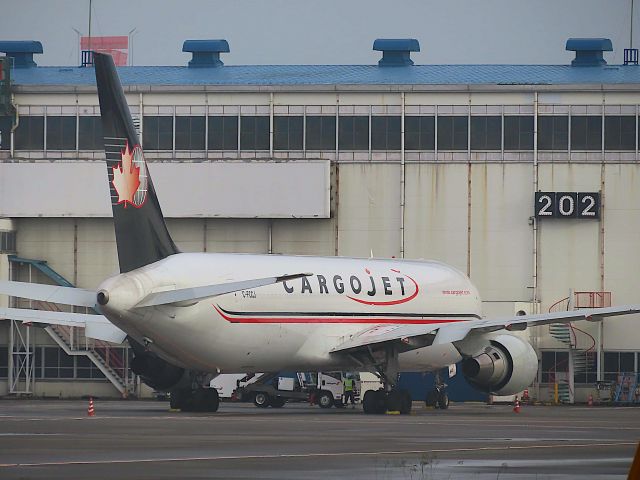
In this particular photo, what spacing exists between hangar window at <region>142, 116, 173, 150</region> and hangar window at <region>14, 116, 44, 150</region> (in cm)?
485

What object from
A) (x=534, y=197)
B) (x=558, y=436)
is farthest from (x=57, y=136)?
(x=558, y=436)

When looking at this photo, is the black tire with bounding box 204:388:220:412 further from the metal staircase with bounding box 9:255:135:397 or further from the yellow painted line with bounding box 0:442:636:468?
the metal staircase with bounding box 9:255:135:397

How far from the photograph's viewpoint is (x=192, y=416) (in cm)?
4153

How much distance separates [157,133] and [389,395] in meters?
24.8

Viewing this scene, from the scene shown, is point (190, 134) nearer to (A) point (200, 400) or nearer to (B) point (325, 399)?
(B) point (325, 399)

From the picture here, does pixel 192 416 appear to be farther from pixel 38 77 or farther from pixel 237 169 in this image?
pixel 38 77

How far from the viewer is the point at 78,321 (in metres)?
49.5

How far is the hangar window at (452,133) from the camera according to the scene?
65688 millimetres

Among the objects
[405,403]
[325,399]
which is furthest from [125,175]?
[325,399]

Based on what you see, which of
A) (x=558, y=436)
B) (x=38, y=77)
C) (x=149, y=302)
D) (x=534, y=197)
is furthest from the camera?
(x=38, y=77)

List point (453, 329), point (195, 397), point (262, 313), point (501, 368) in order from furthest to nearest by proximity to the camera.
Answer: point (501, 368) → point (195, 397) → point (453, 329) → point (262, 313)

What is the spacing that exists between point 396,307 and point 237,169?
17.8 metres

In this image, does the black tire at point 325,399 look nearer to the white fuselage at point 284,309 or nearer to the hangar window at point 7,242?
the white fuselage at point 284,309

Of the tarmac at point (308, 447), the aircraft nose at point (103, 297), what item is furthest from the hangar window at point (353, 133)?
the aircraft nose at point (103, 297)
